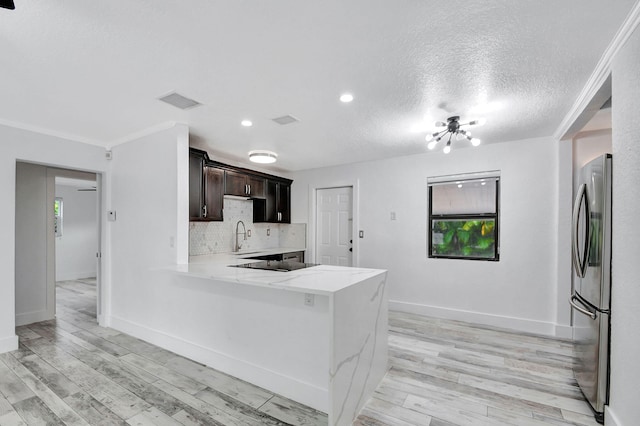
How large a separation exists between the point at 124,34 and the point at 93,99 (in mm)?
1220

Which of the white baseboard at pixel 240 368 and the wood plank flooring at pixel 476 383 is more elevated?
the white baseboard at pixel 240 368

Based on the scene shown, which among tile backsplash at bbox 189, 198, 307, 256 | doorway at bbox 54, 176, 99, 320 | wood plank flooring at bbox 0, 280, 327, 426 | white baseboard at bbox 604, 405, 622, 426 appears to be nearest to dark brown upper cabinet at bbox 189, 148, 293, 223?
tile backsplash at bbox 189, 198, 307, 256

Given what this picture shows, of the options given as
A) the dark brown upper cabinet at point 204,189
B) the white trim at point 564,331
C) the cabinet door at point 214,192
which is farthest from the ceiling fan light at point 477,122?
the cabinet door at point 214,192

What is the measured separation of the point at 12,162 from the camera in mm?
3064

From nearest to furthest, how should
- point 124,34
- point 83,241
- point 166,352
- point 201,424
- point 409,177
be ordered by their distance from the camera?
point 124,34
point 201,424
point 166,352
point 409,177
point 83,241

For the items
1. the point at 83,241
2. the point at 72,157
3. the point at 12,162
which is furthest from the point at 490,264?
the point at 83,241

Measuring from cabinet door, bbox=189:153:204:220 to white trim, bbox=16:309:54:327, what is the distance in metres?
2.78

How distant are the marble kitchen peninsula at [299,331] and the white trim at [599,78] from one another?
2111 millimetres

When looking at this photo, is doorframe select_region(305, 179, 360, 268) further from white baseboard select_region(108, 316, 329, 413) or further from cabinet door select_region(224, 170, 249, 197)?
white baseboard select_region(108, 316, 329, 413)

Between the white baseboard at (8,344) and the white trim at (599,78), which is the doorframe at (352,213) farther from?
the white baseboard at (8,344)

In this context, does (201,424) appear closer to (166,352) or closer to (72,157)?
(166,352)

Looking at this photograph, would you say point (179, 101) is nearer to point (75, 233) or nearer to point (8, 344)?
point (8, 344)

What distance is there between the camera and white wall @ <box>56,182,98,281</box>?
6875mm

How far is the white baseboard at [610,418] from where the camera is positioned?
5.50 feet
